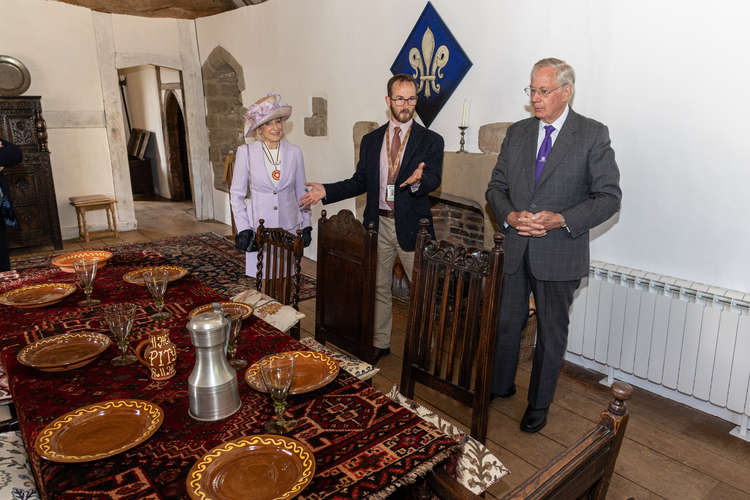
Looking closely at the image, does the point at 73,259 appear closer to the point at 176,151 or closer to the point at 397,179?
the point at 397,179

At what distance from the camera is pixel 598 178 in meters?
2.32

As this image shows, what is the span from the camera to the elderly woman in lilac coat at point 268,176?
10.4ft

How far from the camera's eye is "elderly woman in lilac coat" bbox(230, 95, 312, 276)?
3.17 m

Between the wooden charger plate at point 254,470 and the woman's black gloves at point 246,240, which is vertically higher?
the woman's black gloves at point 246,240

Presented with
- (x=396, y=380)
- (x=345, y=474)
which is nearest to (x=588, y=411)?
(x=396, y=380)

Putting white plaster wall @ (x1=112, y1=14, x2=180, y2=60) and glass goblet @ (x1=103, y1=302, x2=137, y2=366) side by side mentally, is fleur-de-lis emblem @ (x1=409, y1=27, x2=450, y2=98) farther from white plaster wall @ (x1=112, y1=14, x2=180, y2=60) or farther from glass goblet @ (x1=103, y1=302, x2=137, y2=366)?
white plaster wall @ (x1=112, y1=14, x2=180, y2=60)

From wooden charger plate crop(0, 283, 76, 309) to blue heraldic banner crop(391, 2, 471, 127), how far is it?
2.59 metres

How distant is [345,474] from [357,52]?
3861mm

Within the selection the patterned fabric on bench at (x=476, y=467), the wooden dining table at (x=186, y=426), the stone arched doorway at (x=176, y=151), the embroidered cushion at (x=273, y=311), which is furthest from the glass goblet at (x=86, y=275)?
the stone arched doorway at (x=176, y=151)

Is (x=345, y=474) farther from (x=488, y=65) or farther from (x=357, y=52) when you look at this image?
(x=357, y=52)

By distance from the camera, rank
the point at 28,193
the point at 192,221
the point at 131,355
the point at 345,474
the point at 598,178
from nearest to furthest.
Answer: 1. the point at 345,474
2. the point at 131,355
3. the point at 598,178
4. the point at 28,193
5. the point at 192,221

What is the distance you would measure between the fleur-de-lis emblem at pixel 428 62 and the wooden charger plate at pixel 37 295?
2.62 metres

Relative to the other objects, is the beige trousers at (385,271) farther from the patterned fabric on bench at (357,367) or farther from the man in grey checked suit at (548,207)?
the patterned fabric on bench at (357,367)

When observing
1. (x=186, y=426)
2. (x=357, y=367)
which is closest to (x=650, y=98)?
(x=357, y=367)
